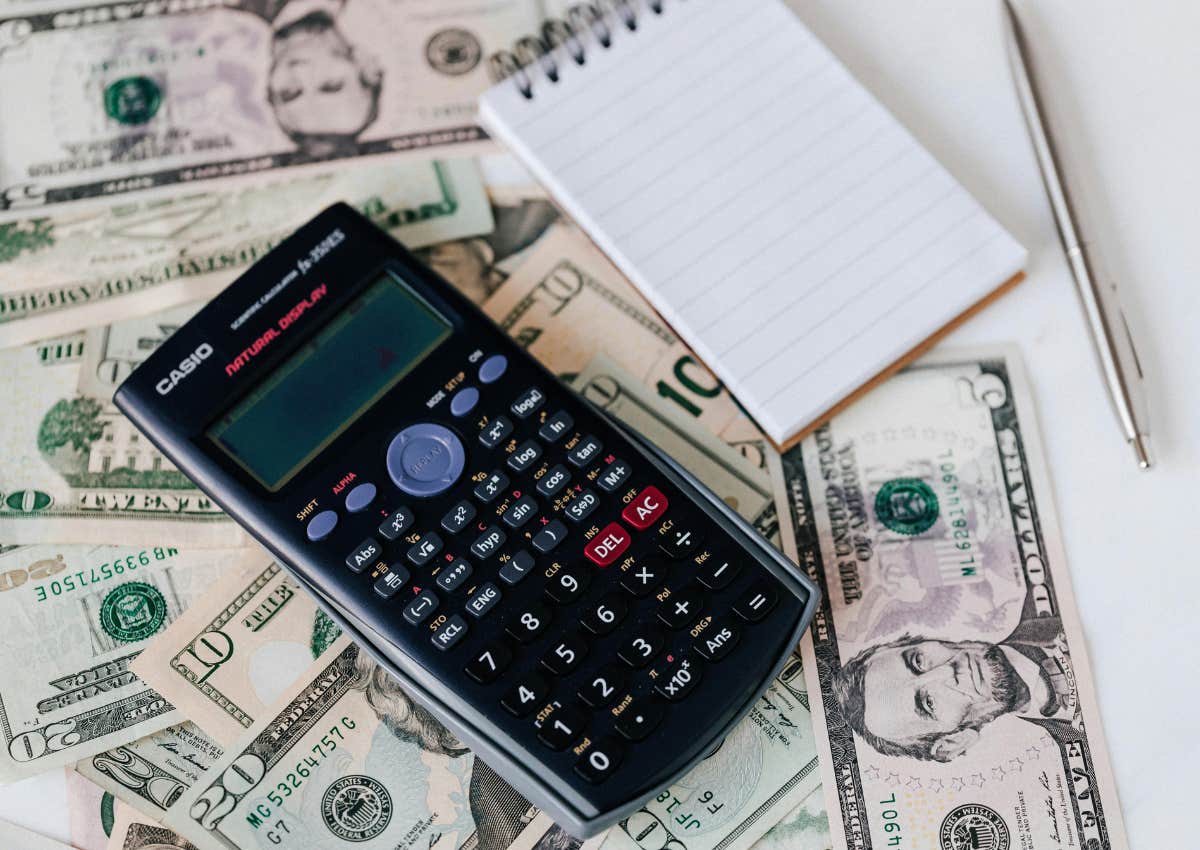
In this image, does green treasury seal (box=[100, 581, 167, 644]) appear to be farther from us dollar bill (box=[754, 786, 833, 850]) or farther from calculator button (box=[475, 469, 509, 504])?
us dollar bill (box=[754, 786, 833, 850])

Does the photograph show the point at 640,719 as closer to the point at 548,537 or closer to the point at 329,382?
the point at 548,537

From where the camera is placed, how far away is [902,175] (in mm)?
582

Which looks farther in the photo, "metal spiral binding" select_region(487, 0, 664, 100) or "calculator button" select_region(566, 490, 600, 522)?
"metal spiral binding" select_region(487, 0, 664, 100)

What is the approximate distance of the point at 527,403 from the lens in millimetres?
518

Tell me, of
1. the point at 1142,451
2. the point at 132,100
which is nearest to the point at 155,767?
the point at 132,100

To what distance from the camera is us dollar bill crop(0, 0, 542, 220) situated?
0.62 meters

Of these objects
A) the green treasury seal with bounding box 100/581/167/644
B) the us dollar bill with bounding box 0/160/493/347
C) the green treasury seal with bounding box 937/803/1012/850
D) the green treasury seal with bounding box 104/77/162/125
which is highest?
the green treasury seal with bounding box 104/77/162/125

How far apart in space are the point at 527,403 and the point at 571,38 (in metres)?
0.21

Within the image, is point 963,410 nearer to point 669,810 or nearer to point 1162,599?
point 1162,599

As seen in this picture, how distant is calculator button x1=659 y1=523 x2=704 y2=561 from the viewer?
49 cm

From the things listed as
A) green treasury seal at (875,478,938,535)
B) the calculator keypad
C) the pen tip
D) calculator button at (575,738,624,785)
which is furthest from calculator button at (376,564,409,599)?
the pen tip

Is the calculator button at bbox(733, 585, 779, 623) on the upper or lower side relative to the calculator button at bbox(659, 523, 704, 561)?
lower

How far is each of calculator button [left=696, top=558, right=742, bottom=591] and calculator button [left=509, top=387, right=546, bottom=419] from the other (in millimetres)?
101

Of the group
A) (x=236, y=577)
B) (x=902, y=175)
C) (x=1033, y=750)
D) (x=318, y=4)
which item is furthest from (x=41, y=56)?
(x=1033, y=750)
